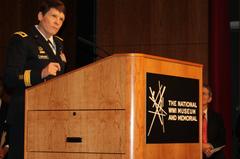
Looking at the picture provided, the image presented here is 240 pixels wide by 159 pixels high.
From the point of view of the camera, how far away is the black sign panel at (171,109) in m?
2.81

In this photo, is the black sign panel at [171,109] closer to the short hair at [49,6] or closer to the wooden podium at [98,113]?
the wooden podium at [98,113]

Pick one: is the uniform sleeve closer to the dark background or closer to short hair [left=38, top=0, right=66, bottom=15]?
short hair [left=38, top=0, right=66, bottom=15]

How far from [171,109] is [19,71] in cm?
80

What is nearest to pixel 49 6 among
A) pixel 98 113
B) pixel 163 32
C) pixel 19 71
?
pixel 19 71

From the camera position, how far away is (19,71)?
3.02m

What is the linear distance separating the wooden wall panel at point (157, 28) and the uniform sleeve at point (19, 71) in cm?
412

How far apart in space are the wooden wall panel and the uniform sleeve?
4.12 meters

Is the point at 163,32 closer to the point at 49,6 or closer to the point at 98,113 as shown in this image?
the point at 49,6

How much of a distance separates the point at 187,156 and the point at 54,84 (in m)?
0.79

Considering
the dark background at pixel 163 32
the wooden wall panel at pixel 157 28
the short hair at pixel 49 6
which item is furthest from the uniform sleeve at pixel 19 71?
the wooden wall panel at pixel 157 28

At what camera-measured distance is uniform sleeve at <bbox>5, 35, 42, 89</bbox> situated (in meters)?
3.01

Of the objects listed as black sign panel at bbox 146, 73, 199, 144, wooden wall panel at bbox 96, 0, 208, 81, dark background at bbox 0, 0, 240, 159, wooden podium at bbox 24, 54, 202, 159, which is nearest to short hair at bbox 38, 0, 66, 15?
wooden podium at bbox 24, 54, 202, 159

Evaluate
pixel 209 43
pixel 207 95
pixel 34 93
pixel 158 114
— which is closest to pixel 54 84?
pixel 34 93

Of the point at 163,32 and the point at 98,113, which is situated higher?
the point at 163,32
